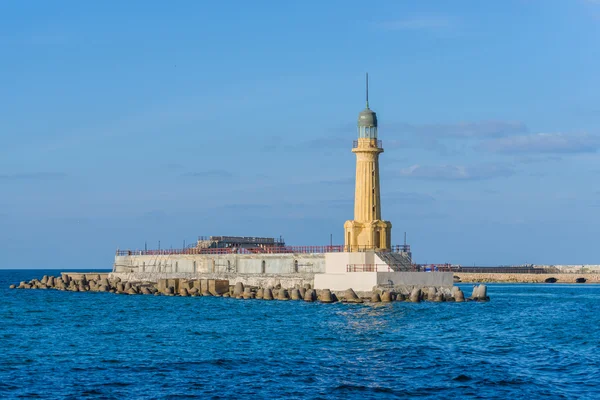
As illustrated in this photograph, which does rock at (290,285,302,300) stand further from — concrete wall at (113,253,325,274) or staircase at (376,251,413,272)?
staircase at (376,251,413,272)

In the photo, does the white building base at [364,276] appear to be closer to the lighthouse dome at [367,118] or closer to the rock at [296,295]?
the rock at [296,295]

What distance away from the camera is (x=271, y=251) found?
64.9 meters

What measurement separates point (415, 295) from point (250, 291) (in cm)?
1243

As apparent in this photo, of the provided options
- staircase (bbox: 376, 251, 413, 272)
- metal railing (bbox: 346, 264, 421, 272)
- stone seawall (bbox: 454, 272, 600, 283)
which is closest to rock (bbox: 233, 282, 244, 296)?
metal railing (bbox: 346, 264, 421, 272)

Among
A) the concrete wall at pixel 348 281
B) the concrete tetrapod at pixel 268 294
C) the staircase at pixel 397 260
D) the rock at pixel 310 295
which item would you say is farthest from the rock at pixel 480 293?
the concrete tetrapod at pixel 268 294

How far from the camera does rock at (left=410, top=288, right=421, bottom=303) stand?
48344mm

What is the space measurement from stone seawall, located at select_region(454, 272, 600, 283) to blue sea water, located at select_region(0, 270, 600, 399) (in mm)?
59021

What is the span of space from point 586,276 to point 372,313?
74.5 meters

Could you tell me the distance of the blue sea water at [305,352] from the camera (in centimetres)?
2294

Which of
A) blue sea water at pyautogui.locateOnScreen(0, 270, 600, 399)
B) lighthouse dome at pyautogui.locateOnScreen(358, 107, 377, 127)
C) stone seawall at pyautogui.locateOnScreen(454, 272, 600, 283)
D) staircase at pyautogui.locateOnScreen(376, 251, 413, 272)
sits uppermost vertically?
lighthouse dome at pyautogui.locateOnScreen(358, 107, 377, 127)

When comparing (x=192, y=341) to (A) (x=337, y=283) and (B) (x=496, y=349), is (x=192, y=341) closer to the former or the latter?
(B) (x=496, y=349)

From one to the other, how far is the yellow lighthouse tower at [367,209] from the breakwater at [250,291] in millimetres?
4277

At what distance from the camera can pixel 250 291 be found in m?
56.4

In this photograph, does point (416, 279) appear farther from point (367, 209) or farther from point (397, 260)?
point (367, 209)
